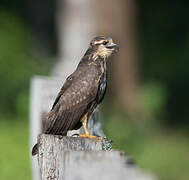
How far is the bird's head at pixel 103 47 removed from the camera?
5379 mm

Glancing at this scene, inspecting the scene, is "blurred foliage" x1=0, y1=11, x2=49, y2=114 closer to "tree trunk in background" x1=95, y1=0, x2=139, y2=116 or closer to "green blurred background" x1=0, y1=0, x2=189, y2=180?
"green blurred background" x1=0, y1=0, x2=189, y2=180

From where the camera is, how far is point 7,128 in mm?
10141

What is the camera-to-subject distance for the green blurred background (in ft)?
31.3

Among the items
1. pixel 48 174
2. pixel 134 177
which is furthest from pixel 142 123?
pixel 134 177

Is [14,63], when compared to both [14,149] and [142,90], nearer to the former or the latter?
[142,90]

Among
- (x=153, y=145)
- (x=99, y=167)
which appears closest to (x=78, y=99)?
(x=99, y=167)

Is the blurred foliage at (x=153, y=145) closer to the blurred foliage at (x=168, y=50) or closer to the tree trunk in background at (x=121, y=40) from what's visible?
the blurred foliage at (x=168, y=50)

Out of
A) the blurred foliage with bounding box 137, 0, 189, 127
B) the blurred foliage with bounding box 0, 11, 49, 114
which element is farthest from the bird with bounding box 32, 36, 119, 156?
the blurred foliage with bounding box 137, 0, 189, 127

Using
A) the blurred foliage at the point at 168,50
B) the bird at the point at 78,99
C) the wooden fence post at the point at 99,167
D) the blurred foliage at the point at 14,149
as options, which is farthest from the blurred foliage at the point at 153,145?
the wooden fence post at the point at 99,167

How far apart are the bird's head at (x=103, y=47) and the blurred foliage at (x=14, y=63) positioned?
5775 mm

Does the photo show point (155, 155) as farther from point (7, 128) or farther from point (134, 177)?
point (134, 177)

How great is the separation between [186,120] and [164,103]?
26.5 inches

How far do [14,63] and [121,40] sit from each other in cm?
287

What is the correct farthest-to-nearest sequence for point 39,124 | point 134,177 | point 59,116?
point 39,124
point 59,116
point 134,177
